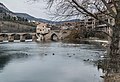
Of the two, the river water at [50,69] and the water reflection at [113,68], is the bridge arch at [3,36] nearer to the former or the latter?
the river water at [50,69]

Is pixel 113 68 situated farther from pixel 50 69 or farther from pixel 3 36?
pixel 3 36

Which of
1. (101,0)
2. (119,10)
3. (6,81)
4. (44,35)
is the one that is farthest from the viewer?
(44,35)

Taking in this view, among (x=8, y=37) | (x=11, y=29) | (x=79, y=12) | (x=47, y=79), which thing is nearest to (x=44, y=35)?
(x=8, y=37)

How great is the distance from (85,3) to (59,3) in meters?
0.65

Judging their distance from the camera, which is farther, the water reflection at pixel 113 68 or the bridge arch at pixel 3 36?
the bridge arch at pixel 3 36

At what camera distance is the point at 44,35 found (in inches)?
3853

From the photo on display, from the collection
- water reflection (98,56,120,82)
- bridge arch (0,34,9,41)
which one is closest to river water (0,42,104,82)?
water reflection (98,56,120,82)

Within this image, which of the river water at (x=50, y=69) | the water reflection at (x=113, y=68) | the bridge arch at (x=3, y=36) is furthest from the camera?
the bridge arch at (x=3, y=36)

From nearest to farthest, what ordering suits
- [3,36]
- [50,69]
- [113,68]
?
[113,68] < [50,69] < [3,36]

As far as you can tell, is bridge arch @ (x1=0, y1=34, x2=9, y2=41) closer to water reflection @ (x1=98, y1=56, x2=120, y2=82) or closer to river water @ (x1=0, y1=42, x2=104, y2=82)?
river water @ (x1=0, y1=42, x2=104, y2=82)

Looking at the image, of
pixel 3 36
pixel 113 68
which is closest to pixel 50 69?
pixel 113 68

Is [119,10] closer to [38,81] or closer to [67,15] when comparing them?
[67,15]

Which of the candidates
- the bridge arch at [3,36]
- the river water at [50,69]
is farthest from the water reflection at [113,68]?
the bridge arch at [3,36]

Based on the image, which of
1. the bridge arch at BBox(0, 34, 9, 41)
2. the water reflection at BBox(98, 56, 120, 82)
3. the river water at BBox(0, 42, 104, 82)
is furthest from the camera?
the bridge arch at BBox(0, 34, 9, 41)
